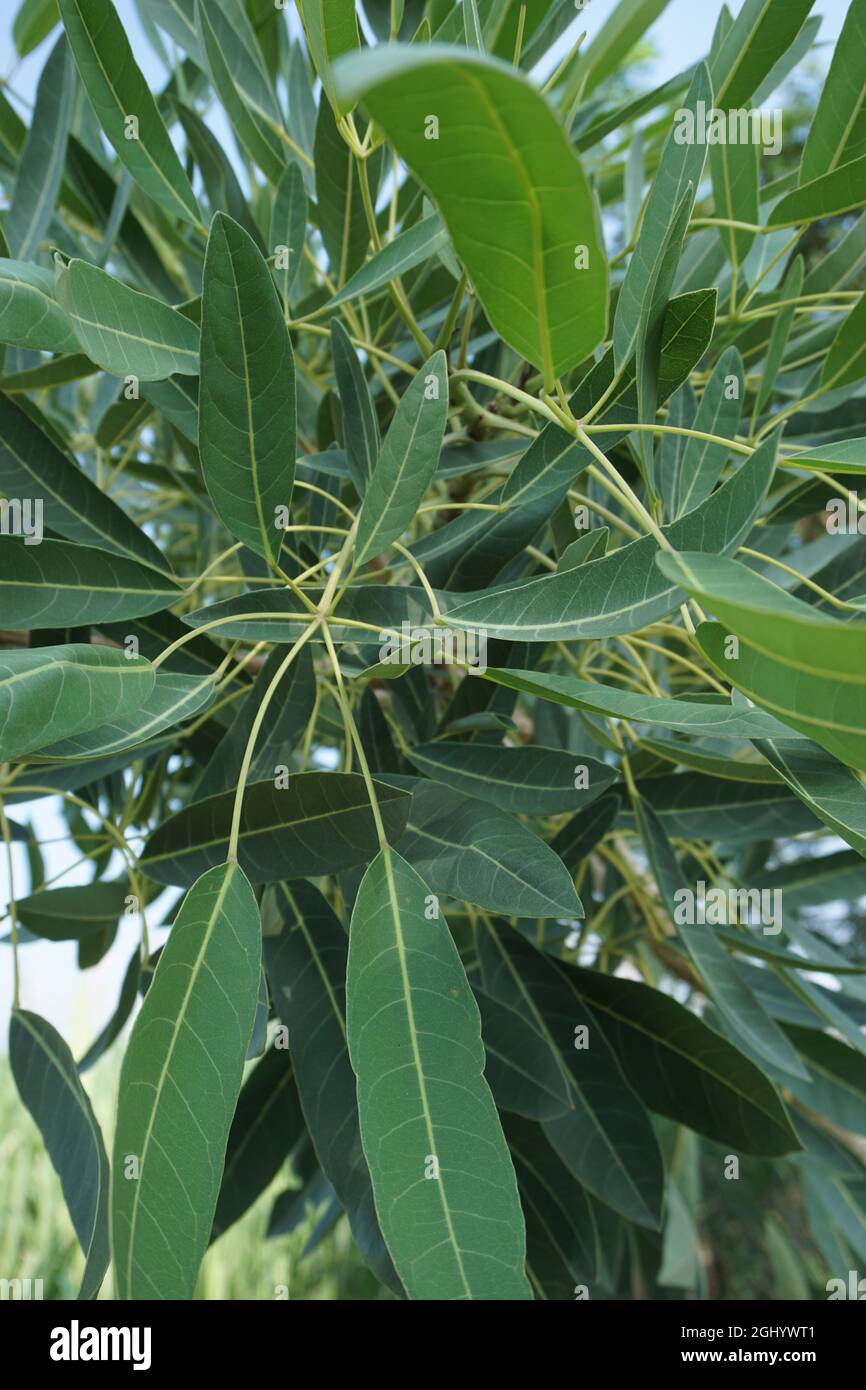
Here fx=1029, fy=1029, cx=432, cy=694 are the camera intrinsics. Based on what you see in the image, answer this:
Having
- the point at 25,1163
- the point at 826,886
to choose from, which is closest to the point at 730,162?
the point at 826,886

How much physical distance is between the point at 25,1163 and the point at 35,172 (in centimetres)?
216

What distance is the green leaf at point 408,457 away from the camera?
1.12 feet

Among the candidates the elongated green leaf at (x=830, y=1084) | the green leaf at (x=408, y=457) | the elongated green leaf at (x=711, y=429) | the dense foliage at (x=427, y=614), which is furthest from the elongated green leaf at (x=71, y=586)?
the elongated green leaf at (x=830, y=1084)

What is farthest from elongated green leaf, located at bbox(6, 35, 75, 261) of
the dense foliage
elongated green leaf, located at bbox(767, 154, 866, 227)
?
elongated green leaf, located at bbox(767, 154, 866, 227)

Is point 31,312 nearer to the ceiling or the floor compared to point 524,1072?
nearer to the ceiling

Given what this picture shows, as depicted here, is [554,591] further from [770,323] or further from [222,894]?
[770,323]

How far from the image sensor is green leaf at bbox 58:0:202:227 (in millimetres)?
405

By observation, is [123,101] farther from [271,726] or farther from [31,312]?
[271,726]

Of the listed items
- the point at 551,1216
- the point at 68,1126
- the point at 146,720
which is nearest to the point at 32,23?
the point at 146,720

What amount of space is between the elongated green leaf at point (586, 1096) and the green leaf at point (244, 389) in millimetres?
260

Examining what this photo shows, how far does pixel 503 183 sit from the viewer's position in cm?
23

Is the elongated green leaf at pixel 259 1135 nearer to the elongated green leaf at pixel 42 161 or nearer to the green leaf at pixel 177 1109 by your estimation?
the green leaf at pixel 177 1109

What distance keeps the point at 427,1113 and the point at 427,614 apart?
7.0 inches

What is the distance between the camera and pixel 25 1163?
2145 millimetres
